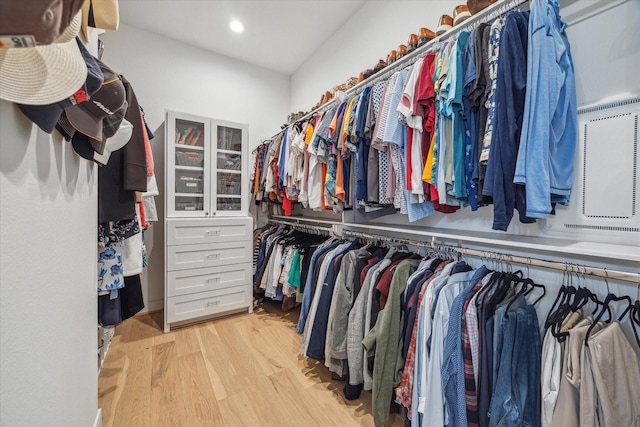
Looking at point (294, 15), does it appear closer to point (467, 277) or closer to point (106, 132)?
point (106, 132)

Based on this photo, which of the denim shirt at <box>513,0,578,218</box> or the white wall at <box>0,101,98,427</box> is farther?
the denim shirt at <box>513,0,578,218</box>

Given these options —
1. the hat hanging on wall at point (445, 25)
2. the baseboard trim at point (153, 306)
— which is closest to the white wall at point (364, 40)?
the hat hanging on wall at point (445, 25)

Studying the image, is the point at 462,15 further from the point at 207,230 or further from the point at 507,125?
the point at 207,230

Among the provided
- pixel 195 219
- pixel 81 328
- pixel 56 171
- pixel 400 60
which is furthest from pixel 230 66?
pixel 81 328

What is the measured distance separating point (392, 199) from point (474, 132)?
495 mm

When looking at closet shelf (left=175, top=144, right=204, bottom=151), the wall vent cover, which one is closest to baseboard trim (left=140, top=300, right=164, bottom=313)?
closet shelf (left=175, top=144, right=204, bottom=151)

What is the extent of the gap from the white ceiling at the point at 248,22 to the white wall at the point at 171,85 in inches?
5.4

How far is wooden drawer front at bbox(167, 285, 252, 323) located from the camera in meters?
2.30

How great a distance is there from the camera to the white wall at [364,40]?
1778 mm

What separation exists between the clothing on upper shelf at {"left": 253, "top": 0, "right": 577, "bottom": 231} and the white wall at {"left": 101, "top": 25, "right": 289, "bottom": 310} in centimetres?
213

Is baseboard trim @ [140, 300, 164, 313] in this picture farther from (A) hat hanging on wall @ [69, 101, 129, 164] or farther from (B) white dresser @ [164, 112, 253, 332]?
(A) hat hanging on wall @ [69, 101, 129, 164]

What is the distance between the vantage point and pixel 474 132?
3.46ft

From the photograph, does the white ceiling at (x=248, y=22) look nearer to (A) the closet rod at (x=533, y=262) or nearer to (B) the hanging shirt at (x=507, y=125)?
(B) the hanging shirt at (x=507, y=125)

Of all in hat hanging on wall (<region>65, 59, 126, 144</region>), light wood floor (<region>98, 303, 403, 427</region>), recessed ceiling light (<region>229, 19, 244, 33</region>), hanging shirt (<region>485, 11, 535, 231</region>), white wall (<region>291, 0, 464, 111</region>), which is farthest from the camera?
recessed ceiling light (<region>229, 19, 244, 33</region>)
